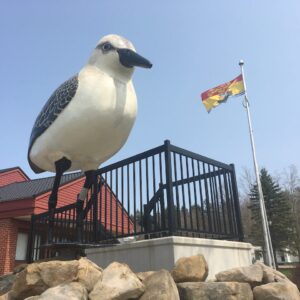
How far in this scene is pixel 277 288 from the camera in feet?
11.0

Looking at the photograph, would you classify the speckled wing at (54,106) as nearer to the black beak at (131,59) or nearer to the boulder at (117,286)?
the black beak at (131,59)

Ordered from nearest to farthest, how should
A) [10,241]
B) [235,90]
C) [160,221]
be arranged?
[160,221]
[10,241]
[235,90]

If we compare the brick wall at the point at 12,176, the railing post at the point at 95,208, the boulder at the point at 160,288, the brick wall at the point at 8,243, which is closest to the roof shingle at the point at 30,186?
the brick wall at the point at 12,176

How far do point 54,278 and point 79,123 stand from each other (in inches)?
63.0

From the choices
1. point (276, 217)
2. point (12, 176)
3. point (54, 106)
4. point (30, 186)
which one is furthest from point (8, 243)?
point (276, 217)

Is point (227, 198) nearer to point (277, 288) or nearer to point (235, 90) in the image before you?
point (277, 288)

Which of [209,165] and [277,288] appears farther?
[209,165]

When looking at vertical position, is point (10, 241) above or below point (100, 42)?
below

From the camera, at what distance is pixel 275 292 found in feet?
10.9

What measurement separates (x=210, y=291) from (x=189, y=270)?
252 mm

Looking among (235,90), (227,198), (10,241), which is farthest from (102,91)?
(235,90)

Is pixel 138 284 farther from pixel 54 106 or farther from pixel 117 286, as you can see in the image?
pixel 54 106

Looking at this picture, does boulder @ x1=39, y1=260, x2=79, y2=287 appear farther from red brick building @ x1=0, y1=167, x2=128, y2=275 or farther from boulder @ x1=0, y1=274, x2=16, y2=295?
red brick building @ x1=0, y1=167, x2=128, y2=275

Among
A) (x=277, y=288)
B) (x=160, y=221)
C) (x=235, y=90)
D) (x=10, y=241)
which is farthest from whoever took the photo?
(x=235, y=90)
